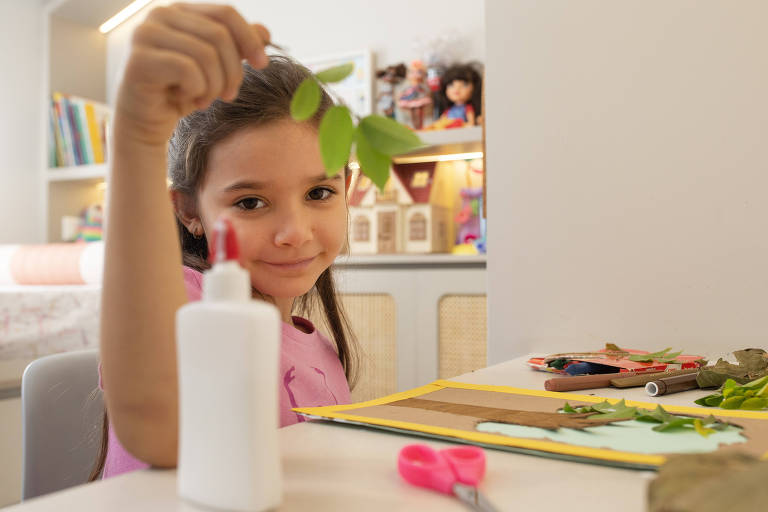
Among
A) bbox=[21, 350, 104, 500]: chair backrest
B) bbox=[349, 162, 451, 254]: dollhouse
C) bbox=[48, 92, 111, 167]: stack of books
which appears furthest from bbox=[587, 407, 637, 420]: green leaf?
bbox=[48, 92, 111, 167]: stack of books

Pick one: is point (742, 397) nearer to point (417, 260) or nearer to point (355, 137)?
point (355, 137)

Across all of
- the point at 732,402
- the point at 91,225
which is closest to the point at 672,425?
the point at 732,402

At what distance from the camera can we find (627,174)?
41.6 inches

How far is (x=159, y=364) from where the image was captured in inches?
15.6

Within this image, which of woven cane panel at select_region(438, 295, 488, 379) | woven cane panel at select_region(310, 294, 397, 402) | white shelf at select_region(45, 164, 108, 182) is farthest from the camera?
white shelf at select_region(45, 164, 108, 182)

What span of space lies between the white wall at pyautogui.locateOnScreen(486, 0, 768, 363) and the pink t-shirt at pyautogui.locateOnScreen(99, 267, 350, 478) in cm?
38

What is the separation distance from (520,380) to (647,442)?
33cm

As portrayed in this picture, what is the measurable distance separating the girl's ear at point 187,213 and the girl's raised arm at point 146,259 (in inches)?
15.7

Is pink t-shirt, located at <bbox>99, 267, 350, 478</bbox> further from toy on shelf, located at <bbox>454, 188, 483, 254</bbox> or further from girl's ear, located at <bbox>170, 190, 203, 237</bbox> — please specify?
toy on shelf, located at <bbox>454, 188, 483, 254</bbox>

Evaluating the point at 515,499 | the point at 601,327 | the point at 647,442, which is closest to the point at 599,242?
the point at 601,327

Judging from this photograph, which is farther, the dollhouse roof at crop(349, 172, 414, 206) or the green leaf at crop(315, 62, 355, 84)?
the dollhouse roof at crop(349, 172, 414, 206)

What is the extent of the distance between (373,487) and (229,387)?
12 centimetres

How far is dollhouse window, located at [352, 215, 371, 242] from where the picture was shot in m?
2.64

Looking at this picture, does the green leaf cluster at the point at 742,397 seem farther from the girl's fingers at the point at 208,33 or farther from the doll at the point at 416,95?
the doll at the point at 416,95
